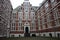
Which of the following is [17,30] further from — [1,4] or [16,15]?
[1,4]

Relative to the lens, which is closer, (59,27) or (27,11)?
(59,27)

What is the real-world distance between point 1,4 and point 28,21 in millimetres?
10045

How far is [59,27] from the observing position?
11828 mm

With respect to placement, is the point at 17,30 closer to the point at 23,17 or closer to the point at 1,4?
the point at 23,17

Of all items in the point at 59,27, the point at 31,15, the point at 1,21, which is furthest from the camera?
the point at 31,15

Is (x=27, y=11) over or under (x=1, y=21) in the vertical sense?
over

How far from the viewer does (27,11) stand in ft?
80.0

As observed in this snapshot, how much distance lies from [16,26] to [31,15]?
5.64 m

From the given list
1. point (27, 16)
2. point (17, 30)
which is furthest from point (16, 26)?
point (27, 16)

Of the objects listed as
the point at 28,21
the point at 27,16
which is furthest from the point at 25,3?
the point at 28,21

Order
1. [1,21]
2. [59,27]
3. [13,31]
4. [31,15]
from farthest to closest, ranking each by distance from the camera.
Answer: [31,15]
[13,31]
[1,21]
[59,27]

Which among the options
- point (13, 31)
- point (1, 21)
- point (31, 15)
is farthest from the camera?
point (31, 15)

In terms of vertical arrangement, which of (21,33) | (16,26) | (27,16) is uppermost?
(27,16)

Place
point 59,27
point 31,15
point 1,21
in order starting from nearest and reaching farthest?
point 59,27, point 1,21, point 31,15
